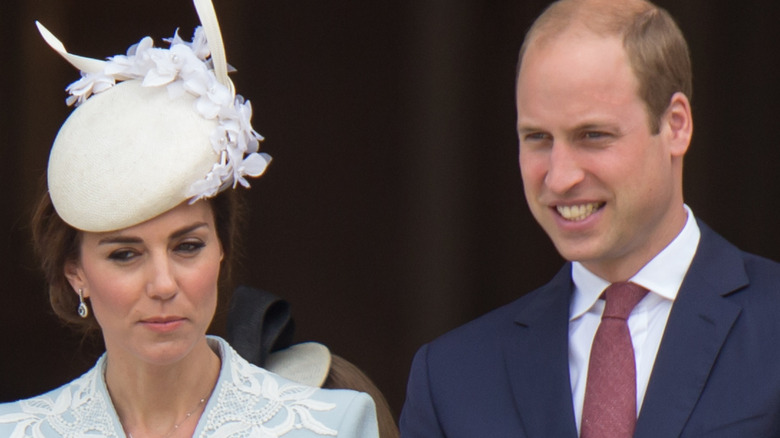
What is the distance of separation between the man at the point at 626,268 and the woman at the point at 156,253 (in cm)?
48

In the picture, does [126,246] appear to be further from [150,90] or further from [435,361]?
[435,361]

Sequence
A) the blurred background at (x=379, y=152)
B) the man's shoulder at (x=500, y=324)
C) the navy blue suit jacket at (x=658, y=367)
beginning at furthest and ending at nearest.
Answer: the blurred background at (x=379, y=152) < the man's shoulder at (x=500, y=324) < the navy blue suit jacket at (x=658, y=367)

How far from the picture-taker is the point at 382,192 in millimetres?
5801

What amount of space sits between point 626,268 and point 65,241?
113cm

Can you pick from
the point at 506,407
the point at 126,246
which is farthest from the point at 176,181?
the point at 506,407

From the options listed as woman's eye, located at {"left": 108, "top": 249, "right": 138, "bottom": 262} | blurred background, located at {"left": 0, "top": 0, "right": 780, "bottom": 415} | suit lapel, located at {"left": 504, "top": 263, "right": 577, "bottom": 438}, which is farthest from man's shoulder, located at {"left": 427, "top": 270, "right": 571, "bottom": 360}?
blurred background, located at {"left": 0, "top": 0, "right": 780, "bottom": 415}

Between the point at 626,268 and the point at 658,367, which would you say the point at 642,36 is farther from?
the point at 658,367

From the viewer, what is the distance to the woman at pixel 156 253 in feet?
10.1

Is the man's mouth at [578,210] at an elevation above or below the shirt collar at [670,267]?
above

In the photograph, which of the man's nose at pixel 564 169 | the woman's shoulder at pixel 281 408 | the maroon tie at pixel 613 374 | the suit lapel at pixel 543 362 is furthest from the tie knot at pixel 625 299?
the woman's shoulder at pixel 281 408

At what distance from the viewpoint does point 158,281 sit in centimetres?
304

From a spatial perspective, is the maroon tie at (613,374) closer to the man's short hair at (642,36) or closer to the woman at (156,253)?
the man's short hair at (642,36)

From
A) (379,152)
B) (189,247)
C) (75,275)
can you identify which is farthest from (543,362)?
(379,152)

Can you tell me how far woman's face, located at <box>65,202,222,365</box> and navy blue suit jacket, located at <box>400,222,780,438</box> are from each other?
0.45 meters
